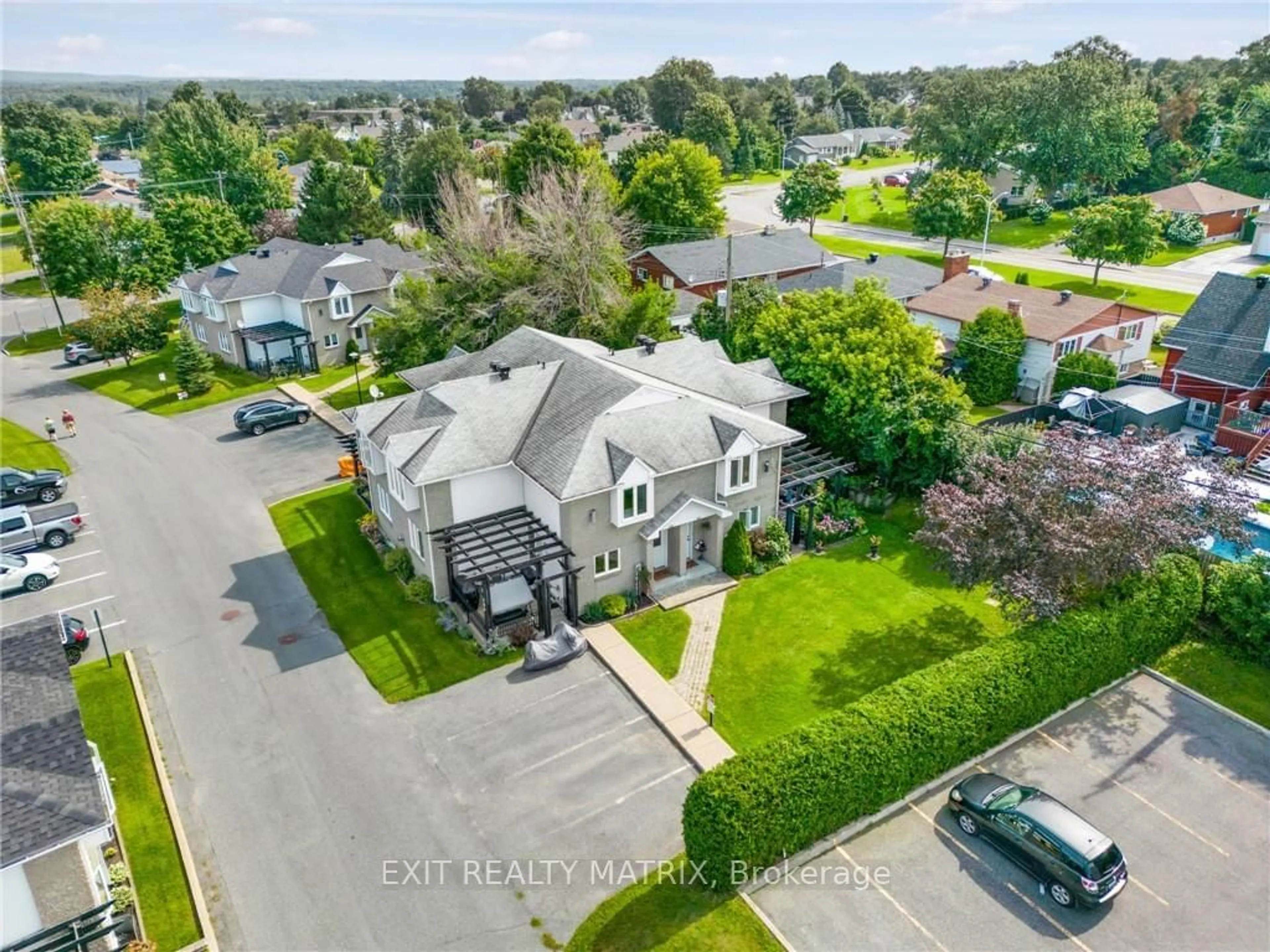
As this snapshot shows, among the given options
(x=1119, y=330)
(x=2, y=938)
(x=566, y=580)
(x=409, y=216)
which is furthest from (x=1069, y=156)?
(x=2, y=938)

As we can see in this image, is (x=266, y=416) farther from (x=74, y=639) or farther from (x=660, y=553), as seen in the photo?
(x=660, y=553)

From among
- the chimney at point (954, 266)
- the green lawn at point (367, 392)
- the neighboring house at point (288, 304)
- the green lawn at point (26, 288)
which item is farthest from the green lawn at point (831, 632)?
the green lawn at point (26, 288)

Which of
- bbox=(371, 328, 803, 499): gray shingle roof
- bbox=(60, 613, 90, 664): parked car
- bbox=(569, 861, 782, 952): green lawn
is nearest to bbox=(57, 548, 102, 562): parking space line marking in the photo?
bbox=(60, 613, 90, 664): parked car

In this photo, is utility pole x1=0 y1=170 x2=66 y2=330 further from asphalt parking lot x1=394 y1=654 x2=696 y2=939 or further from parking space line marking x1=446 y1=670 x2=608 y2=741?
parking space line marking x1=446 y1=670 x2=608 y2=741

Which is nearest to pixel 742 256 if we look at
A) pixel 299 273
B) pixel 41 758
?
pixel 299 273

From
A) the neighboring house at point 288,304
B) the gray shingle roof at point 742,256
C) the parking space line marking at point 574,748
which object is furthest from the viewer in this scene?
the gray shingle roof at point 742,256

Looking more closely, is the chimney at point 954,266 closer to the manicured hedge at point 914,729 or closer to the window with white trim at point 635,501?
the manicured hedge at point 914,729
